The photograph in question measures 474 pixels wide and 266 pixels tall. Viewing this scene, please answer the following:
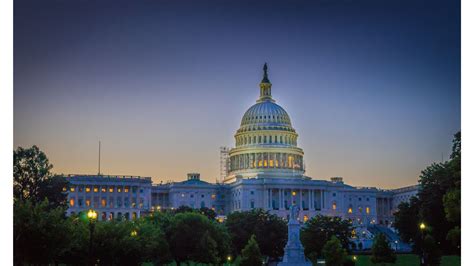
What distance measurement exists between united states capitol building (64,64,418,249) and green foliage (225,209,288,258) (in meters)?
41.4

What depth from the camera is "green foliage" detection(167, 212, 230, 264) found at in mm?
58938

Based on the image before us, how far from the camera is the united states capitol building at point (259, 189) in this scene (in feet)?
414

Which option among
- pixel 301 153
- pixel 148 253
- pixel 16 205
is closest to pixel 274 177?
pixel 301 153

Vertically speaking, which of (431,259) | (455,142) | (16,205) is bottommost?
(431,259)

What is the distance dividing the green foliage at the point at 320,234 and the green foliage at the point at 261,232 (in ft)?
8.43

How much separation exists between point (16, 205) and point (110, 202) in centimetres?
9509

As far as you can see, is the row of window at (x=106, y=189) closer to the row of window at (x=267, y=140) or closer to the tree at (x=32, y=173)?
the row of window at (x=267, y=140)

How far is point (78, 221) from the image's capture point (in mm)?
44875

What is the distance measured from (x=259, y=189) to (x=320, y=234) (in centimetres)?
5385

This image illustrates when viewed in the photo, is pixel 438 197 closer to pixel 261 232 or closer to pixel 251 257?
pixel 251 257

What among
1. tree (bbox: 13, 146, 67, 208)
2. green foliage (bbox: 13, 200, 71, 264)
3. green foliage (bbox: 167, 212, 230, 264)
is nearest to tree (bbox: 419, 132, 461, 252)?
green foliage (bbox: 167, 212, 230, 264)

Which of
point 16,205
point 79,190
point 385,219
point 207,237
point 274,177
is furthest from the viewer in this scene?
point 385,219

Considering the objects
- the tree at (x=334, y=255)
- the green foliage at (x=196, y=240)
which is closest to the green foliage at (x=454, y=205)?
the tree at (x=334, y=255)
